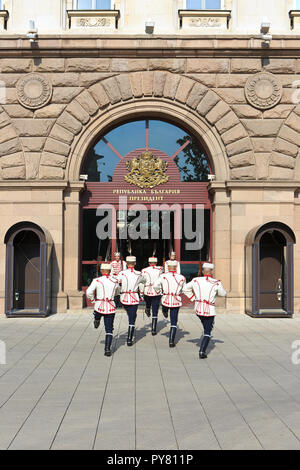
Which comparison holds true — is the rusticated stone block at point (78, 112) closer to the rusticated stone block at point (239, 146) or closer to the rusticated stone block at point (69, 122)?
the rusticated stone block at point (69, 122)

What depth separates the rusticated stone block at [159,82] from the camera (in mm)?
13820

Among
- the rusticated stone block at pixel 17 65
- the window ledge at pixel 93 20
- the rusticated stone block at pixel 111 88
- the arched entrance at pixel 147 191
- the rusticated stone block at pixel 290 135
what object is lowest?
the arched entrance at pixel 147 191

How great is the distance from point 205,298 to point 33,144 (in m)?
7.82

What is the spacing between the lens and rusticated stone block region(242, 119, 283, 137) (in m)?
13.8

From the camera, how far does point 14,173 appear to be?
44.5ft

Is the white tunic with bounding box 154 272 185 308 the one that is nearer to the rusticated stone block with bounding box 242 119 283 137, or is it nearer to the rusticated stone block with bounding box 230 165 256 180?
the rusticated stone block with bounding box 230 165 256 180

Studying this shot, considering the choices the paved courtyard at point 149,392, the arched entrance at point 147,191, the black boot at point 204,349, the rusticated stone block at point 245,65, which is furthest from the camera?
the arched entrance at point 147,191

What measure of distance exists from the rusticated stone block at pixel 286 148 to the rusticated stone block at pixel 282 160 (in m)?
0.12

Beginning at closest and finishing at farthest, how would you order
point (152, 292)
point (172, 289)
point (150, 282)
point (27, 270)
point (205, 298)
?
point (205, 298) → point (172, 289) → point (152, 292) → point (150, 282) → point (27, 270)

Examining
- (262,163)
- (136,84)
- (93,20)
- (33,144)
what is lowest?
(262,163)

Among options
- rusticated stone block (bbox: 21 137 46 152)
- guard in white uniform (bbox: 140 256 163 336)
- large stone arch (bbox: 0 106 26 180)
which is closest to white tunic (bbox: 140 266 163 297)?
guard in white uniform (bbox: 140 256 163 336)

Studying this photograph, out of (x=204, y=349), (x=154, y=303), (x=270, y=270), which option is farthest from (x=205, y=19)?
(x=204, y=349)

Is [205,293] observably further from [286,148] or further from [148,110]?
[148,110]

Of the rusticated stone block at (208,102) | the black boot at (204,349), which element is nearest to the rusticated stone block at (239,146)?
the rusticated stone block at (208,102)
